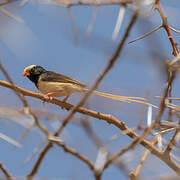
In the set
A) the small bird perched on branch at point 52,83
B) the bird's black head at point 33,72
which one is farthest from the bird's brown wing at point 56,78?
the bird's black head at point 33,72

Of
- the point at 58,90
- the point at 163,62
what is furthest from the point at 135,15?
the point at 58,90

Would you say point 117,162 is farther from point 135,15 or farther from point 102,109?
point 135,15

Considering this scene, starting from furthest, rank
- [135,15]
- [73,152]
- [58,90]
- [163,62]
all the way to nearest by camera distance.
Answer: [58,90] → [73,152] → [163,62] → [135,15]

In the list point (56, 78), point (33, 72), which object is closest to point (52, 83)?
point (56, 78)

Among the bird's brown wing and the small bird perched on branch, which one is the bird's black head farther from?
the bird's brown wing

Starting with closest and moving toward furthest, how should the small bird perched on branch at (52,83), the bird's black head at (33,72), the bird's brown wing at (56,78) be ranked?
the small bird perched on branch at (52,83) → the bird's brown wing at (56,78) → the bird's black head at (33,72)

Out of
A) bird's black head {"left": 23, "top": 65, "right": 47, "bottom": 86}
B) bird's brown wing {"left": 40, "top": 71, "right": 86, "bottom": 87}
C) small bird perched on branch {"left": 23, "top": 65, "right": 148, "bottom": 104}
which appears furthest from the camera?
bird's black head {"left": 23, "top": 65, "right": 47, "bottom": 86}

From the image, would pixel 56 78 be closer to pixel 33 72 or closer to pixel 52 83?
pixel 52 83

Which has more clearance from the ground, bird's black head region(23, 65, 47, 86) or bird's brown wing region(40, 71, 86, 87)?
bird's black head region(23, 65, 47, 86)

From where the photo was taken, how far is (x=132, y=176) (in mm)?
1744

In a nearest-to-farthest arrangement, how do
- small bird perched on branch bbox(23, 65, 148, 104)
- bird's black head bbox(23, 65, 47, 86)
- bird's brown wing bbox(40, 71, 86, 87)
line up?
small bird perched on branch bbox(23, 65, 148, 104)
bird's brown wing bbox(40, 71, 86, 87)
bird's black head bbox(23, 65, 47, 86)

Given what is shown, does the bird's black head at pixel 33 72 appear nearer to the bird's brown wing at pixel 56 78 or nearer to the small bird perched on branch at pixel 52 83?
the small bird perched on branch at pixel 52 83

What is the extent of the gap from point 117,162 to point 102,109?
417 mm

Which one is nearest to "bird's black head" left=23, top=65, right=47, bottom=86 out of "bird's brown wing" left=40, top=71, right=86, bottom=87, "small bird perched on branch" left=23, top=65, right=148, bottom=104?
"small bird perched on branch" left=23, top=65, right=148, bottom=104
